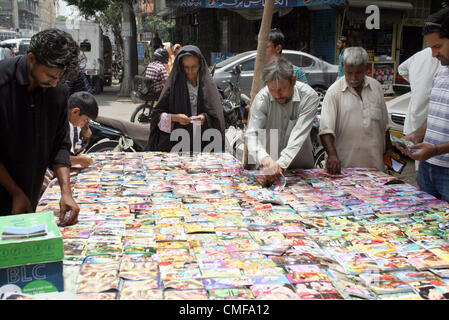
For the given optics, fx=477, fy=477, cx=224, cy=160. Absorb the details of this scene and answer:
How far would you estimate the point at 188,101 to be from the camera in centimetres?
374

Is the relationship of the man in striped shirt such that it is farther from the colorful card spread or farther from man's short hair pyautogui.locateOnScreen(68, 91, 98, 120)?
man's short hair pyautogui.locateOnScreen(68, 91, 98, 120)

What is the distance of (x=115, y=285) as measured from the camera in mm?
1494

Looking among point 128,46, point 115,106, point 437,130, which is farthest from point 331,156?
point 128,46

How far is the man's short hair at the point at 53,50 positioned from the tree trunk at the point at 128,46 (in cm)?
1289

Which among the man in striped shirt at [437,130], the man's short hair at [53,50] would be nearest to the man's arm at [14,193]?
the man's short hair at [53,50]

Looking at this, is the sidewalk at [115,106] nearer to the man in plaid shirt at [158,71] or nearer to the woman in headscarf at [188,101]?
the man in plaid shirt at [158,71]

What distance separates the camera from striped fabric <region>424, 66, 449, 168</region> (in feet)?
8.42

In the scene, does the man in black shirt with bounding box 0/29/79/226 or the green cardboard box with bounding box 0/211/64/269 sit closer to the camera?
the green cardboard box with bounding box 0/211/64/269

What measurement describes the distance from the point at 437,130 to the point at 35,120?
207 cm

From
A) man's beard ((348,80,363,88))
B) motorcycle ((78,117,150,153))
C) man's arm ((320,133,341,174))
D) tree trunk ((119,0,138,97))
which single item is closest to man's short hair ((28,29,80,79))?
man's arm ((320,133,341,174))

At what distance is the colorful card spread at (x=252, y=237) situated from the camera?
152 centimetres

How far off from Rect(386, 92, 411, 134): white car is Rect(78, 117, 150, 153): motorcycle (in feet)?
9.98

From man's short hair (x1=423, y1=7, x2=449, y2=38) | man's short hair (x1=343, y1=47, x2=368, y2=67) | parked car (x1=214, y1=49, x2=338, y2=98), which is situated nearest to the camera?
man's short hair (x1=423, y1=7, x2=449, y2=38)
